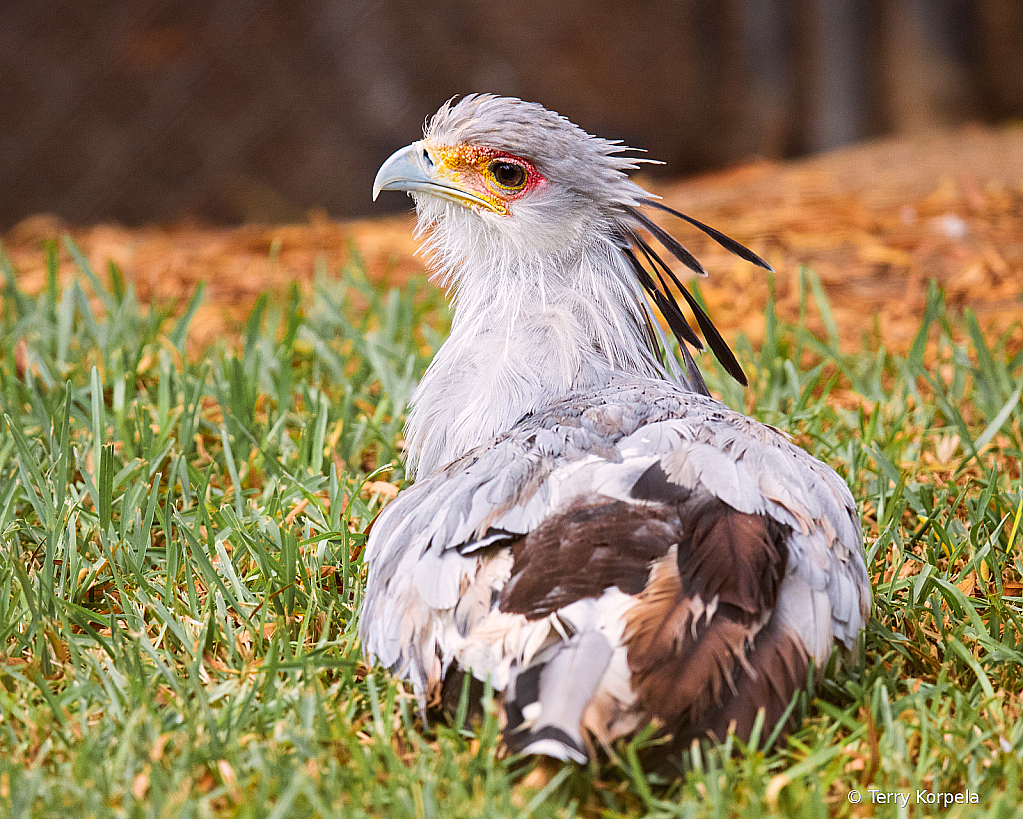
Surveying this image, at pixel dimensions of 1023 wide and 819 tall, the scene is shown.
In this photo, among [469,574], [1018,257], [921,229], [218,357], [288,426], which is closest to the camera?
[469,574]

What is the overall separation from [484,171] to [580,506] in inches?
38.7

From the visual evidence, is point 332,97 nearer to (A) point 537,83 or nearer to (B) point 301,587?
(A) point 537,83

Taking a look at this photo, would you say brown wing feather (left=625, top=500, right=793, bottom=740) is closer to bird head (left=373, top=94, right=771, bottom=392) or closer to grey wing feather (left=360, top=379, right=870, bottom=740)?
grey wing feather (left=360, top=379, right=870, bottom=740)

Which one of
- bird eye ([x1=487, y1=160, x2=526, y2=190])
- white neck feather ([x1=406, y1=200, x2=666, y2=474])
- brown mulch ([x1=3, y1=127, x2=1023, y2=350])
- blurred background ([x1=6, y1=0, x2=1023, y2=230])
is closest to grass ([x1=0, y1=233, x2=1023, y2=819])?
white neck feather ([x1=406, y1=200, x2=666, y2=474])

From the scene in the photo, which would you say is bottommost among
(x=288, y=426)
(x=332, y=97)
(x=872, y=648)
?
(x=872, y=648)

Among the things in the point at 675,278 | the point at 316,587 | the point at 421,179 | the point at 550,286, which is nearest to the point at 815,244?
the point at 675,278

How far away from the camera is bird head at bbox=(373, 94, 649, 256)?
243 cm

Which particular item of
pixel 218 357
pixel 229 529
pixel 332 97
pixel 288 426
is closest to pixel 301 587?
pixel 229 529

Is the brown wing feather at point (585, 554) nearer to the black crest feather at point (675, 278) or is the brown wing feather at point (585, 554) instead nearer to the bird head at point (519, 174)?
the black crest feather at point (675, 278)

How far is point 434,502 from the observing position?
78.4 inches

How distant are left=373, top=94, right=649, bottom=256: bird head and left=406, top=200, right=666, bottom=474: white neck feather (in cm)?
2

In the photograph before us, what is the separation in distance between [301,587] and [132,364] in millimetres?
1416

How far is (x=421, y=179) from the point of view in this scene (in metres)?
2.50

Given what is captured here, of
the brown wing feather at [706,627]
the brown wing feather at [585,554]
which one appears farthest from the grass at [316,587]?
the brown wing feather at [585,554]
